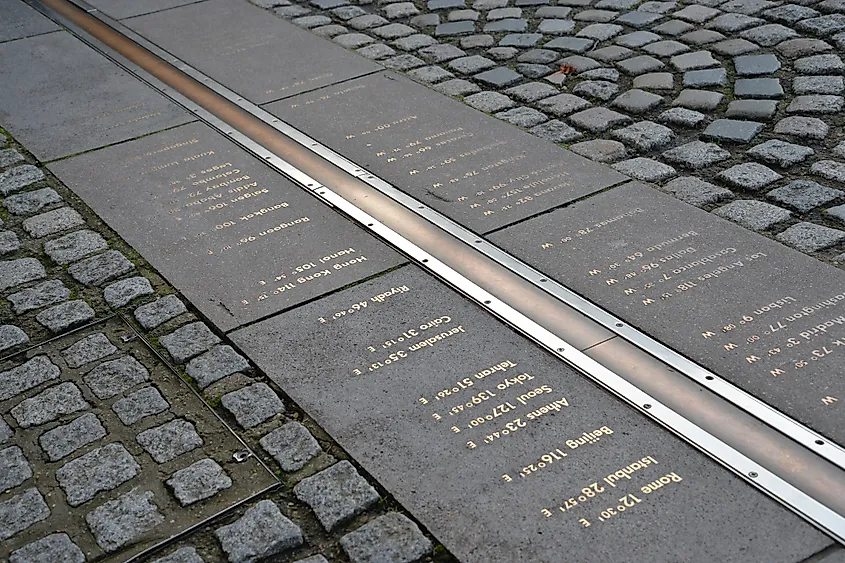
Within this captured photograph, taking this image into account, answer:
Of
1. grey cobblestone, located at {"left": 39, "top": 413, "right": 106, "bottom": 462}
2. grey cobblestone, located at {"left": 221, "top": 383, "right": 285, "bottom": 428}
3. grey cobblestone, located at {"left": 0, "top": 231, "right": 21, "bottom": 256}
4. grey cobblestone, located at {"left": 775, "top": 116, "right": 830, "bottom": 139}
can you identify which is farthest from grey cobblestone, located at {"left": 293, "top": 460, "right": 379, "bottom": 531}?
grey cobblestone, located at {"left": 775, "top": 116, "right": 830, "bottom": 139}

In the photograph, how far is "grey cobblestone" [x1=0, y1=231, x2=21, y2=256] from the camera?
15.6ft

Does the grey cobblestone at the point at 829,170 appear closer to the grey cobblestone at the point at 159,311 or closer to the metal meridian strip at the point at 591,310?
the metal meridian strip at the point at 591,310

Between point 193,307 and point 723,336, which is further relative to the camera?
point 193,307

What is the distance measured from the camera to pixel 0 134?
6004 mm

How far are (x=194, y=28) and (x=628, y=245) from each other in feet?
14.8

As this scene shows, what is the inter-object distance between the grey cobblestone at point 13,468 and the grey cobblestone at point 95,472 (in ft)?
0.40

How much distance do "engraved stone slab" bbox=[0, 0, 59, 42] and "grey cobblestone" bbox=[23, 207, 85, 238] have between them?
3.12 metres

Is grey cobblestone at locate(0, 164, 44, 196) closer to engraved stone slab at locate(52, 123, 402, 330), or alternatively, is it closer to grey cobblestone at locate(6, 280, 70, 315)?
engraved stone slab at locate(52, 123, 402, 330)

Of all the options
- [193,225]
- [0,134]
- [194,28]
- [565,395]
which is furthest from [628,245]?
[194,28]

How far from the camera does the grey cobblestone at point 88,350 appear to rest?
13.0 ft

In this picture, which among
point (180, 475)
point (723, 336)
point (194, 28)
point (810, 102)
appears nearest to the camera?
point (180, 475)

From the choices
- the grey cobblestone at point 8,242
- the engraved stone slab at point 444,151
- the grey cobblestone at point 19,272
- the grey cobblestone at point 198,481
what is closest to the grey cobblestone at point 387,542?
the grey cobblestone at point 198,481

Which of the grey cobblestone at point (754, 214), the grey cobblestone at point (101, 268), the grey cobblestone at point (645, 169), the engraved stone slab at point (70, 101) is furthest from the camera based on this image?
the engraved stone slab at point (70, 101)

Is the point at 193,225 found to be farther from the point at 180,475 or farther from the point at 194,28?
the point at 194,28
